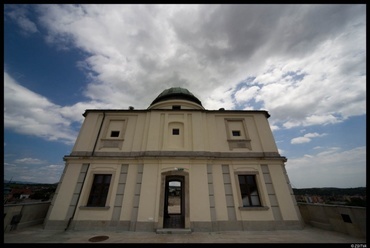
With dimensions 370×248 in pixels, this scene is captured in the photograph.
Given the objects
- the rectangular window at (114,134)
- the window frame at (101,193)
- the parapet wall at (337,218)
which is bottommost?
the parapet wall at (337,218)

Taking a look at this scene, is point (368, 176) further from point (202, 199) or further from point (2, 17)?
point (2, 17)

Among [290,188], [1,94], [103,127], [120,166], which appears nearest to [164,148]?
[120,166]

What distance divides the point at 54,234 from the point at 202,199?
7.61m

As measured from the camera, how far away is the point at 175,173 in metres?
9.50

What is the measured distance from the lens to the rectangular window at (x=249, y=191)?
9172mm

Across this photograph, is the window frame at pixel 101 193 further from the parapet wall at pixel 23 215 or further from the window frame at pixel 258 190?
the window frame at pixel 258 190

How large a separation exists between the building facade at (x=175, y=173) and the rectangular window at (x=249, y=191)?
56 mm

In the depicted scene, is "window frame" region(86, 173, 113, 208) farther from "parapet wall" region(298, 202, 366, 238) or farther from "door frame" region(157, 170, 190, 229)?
"parapet wall" region(298, 202, 366, 238)

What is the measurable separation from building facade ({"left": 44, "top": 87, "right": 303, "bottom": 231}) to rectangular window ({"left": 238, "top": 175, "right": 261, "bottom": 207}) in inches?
2.2

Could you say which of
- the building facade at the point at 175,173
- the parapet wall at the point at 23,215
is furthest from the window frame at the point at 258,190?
the parapet wall at the point at 23,215

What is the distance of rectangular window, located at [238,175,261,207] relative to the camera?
917 centimetres

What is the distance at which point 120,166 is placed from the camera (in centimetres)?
984

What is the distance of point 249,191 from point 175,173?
15.6ft

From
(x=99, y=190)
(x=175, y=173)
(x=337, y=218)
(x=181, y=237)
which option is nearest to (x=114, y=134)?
(x=99, y=190)
